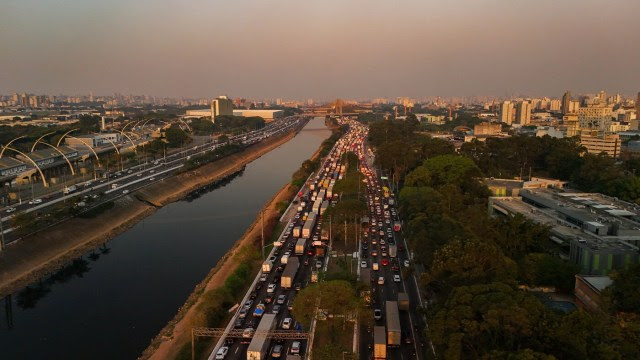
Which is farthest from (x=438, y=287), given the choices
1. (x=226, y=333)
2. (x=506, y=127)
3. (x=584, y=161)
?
(x=506, y=127)

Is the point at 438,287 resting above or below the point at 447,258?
below

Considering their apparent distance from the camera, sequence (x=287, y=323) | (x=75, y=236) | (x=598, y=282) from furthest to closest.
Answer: (x=75, y=236) < (x=598, y=282) < (x=287, y=323)

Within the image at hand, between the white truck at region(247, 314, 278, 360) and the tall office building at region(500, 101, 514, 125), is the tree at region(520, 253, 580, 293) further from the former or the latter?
the tall office building at region(500, 101, 514, 125)

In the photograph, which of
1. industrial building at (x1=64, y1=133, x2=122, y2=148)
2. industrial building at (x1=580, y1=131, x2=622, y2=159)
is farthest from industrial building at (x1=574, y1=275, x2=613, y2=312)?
industrial building at (x1=64, y1=133, x2=122, y2=148)

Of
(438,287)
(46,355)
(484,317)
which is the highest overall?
(484,317)

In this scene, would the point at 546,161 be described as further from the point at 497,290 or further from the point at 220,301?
the point at 220,301

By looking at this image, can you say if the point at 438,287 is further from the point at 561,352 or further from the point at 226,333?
the point at 226,333

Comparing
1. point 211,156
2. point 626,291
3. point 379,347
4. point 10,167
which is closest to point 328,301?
point 379,347
